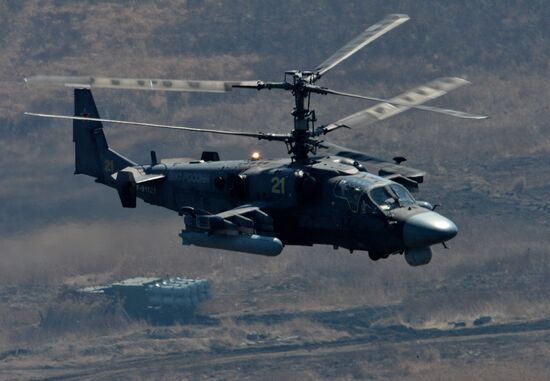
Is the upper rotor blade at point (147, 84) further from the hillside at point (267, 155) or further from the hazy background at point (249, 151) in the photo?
the hillside at point (267, 155)

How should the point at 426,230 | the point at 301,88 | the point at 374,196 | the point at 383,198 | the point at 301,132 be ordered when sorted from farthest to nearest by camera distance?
the point at 301,132 → the point at 301,88 → the point at 383,198 → the point at 374,196 → the point at 426,230

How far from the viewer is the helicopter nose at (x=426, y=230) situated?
2847 inches

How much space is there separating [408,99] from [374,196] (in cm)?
402

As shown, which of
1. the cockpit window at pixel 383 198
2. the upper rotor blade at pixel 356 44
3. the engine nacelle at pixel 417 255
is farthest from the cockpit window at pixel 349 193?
the upper rotor blade at pixel 356 44

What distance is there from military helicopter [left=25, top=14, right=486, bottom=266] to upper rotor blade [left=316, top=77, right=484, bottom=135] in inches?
1.4

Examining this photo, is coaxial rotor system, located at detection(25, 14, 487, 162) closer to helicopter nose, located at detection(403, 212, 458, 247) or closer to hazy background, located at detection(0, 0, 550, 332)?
helicopter nose, located at detection(403, 212, 458, 247)

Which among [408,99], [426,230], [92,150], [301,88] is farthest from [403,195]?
[92,150]

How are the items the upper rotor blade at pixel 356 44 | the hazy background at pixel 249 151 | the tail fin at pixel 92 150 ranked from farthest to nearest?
1. the hazy background at pixel 249 151
2. the tail fin at pixel 92 150
3. the upper rotor blade at pixel 356 44

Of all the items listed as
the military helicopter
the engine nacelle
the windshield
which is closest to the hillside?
the military helicopter

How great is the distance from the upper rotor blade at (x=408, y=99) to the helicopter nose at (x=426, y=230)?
14.1 ft

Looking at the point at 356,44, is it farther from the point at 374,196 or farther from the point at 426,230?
the point at 426,230

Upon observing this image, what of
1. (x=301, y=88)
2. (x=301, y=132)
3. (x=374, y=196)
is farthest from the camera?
(x=301, y=132)

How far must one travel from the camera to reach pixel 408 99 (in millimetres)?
75938

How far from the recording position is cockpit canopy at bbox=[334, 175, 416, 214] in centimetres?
7438
